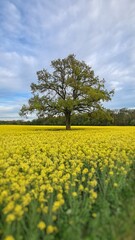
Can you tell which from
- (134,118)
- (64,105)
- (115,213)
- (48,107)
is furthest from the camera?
(134,118)

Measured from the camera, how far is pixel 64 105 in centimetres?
2897

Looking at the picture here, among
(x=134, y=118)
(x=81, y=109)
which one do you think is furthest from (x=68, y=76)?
(x=134, y=118)

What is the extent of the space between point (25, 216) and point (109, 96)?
30329mm

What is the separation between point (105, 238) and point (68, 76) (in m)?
31.3

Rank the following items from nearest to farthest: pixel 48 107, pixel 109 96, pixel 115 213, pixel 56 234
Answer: pixel 56 234 < pixel 115 213 < pixel 48 107 < pixel 109 96

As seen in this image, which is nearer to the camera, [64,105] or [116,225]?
[116,225]

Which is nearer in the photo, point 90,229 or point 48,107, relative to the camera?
point 90,229

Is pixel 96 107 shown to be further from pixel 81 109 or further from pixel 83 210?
pixel 83 210

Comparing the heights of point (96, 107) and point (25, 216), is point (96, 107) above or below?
above

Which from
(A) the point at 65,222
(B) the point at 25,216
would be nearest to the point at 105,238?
(A) the point at 65,222

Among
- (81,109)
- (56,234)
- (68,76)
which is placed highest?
(68,76)

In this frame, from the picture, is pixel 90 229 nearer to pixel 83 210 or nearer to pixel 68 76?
pixel 83 210

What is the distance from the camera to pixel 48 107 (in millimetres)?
31062

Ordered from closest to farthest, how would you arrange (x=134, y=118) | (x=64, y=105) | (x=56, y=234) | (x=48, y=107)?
1. (x=56, y=234)
2. (x=64, y=105)
3. (x=48, y=107)
4. (x=134, y=118)
